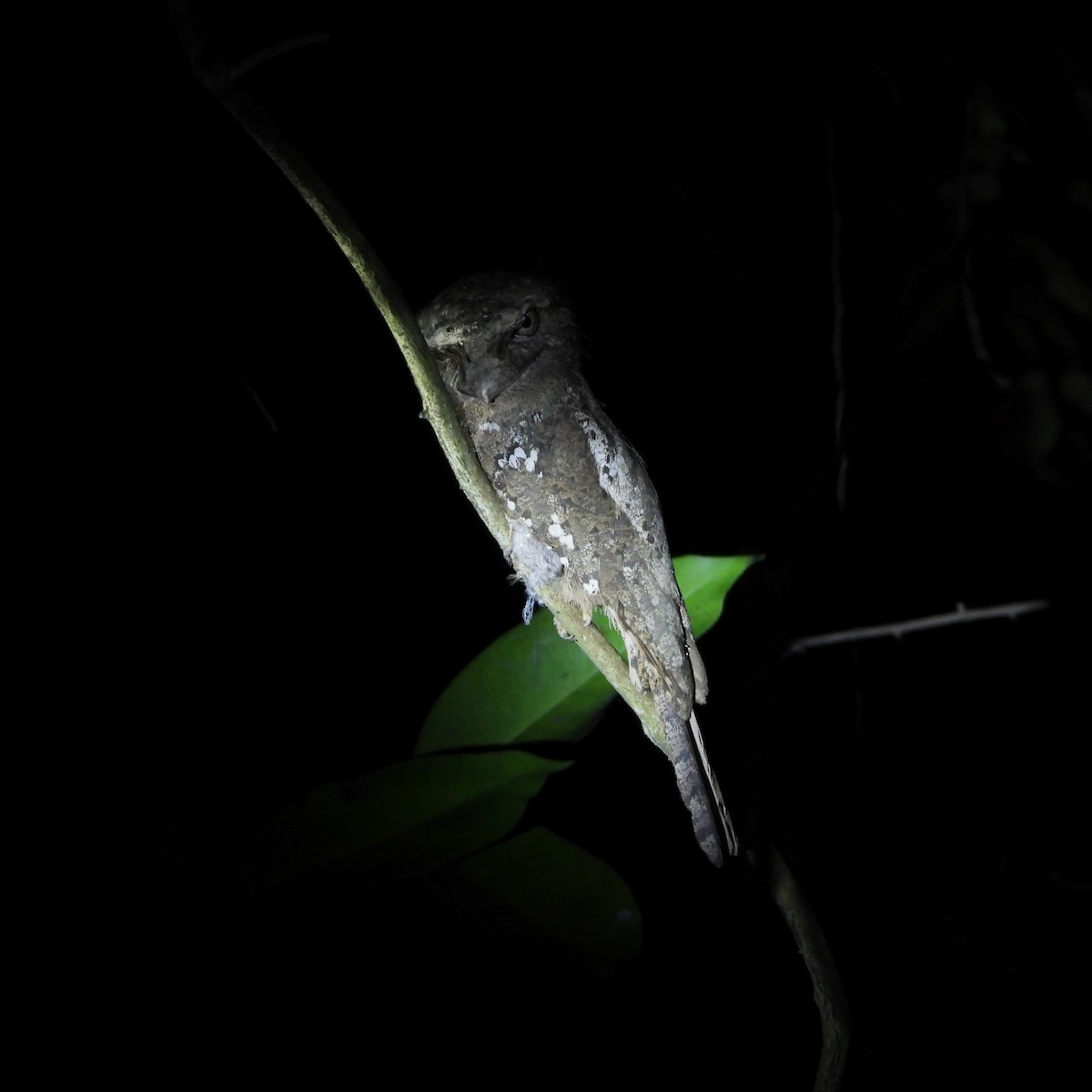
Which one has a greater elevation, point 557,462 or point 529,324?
point 529,324

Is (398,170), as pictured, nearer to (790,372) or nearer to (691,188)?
(691,188)

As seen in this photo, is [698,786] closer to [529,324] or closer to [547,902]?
[547,902]

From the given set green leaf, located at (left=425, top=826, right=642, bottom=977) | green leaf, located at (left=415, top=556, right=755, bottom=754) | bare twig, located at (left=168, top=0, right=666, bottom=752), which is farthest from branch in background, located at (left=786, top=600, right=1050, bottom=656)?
bare twig, located at (left=168, top=0, right=666, bottom=752)

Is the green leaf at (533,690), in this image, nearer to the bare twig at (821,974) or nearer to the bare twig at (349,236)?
the bare twig at (349,236)

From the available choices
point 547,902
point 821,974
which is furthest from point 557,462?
point 821,974

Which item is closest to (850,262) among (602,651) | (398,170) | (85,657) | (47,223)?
(398,170)

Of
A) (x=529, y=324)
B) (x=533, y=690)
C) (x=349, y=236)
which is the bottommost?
(x=533, y=690)
